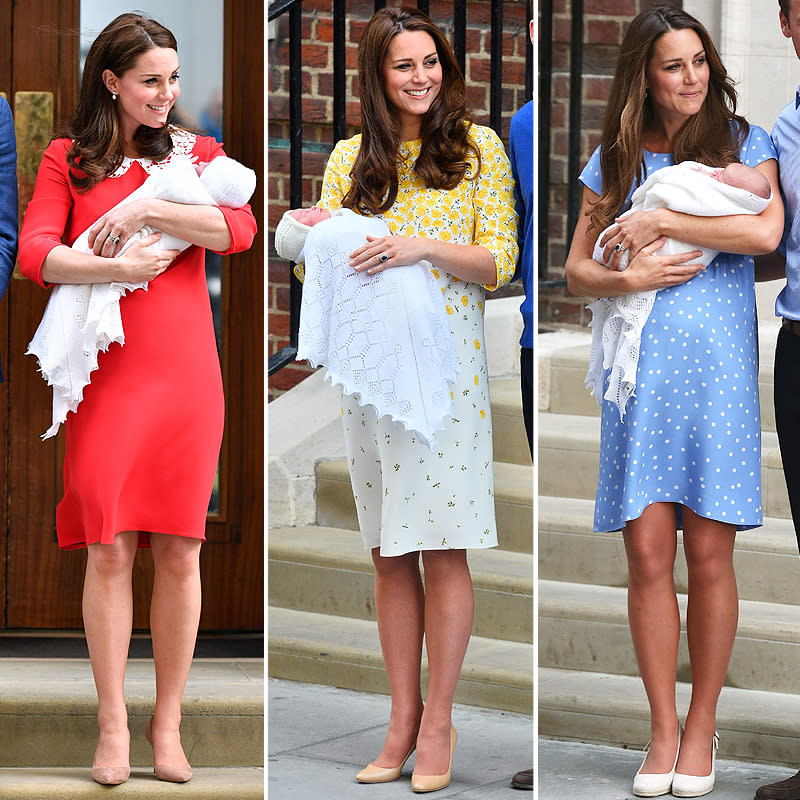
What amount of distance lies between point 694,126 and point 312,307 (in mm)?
722

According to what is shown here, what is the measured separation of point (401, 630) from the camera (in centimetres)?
246

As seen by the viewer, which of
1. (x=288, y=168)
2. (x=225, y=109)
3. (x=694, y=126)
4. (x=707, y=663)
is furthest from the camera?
(x=225, y=109)

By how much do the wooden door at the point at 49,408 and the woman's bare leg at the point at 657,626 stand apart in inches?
37.1

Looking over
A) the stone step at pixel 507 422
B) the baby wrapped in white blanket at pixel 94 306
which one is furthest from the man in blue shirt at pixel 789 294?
the baby wrapped in white blanket at pixel 94 306

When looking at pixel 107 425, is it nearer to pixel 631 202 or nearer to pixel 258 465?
pixel 258 465

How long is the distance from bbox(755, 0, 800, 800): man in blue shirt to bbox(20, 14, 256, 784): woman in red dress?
0.95 m

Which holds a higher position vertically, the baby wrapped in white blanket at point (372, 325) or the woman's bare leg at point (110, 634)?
the baby wrapped in white blanket at point (372, 325)


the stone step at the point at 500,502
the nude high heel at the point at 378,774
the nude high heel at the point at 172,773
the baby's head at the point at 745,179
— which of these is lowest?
the nude high heel at the point at 172,773

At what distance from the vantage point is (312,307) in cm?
224

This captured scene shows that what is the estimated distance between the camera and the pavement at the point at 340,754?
2.22 m

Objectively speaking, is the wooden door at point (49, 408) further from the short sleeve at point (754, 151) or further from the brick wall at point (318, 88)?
the short sleeve at point (754, 151)

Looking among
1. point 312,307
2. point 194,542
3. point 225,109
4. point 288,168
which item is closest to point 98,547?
point 194,542

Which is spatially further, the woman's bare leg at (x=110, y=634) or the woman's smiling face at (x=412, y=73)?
the woman's bare leg at (x=110, y=634)

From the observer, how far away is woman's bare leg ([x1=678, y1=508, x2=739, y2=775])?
2.46 meters
